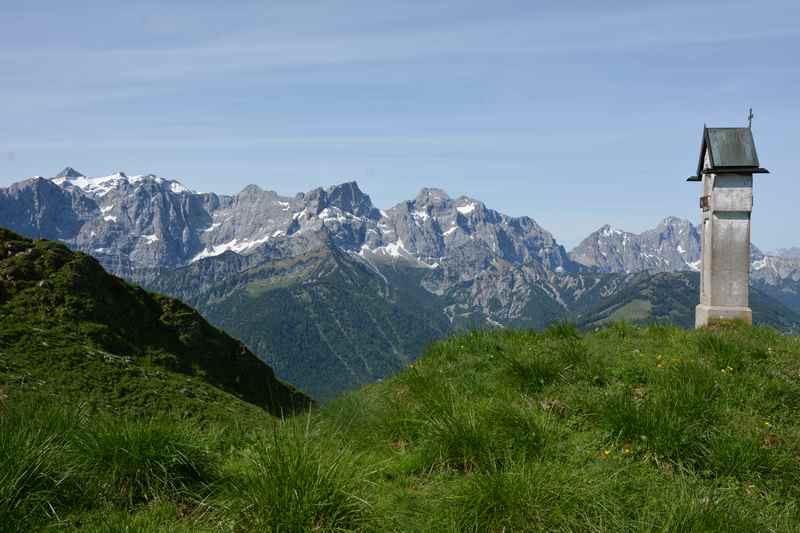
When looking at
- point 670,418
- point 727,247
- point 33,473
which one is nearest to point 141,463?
point 33,473

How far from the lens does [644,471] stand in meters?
6.62

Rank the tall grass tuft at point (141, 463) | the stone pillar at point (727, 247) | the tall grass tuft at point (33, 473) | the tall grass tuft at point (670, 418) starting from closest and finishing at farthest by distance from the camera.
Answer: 1. the tall grass tuft at point (33, 473)
2. the tall grass tuft at point (141, 463)
3. the tall grass tuft at point (670, 418)
4. the stone pillar at point (727, 247)

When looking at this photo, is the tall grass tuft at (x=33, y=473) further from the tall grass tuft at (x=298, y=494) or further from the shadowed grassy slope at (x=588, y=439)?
the shadowed grassy slope at (x=588, y=439)

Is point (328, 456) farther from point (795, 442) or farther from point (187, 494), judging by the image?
point (795, 442)

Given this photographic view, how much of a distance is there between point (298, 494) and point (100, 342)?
8.08 m

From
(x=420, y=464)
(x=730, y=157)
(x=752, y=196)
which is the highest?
(x=730, y=157)

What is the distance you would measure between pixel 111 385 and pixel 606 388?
808 cm

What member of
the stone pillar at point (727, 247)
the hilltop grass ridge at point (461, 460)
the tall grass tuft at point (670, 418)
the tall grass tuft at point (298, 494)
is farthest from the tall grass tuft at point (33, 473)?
the stone pillar at point (727, 247)

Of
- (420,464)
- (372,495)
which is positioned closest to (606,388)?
(420,464)

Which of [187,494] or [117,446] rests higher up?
[117,446]

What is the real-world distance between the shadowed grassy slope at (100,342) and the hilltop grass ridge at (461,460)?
1369mm

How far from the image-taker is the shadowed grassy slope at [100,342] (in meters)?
9.56

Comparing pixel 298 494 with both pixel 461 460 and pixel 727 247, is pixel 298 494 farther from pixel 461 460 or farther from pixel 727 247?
pixel 727 247

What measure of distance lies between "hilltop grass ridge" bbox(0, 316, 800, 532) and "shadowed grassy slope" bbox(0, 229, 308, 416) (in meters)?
1.37
